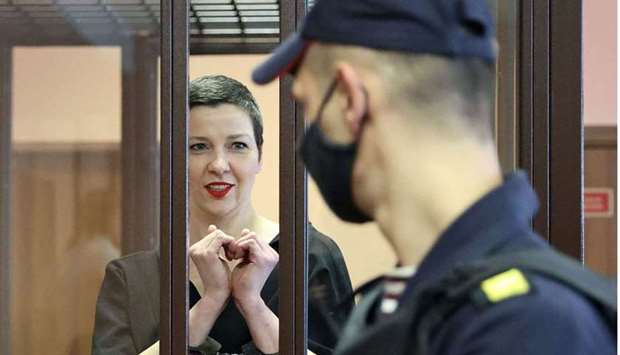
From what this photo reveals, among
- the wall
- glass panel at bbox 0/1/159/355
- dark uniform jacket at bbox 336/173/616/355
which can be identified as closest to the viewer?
dark uniform jacket at bbox 336/173/616/355

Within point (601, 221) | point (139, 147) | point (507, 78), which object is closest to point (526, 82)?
point (507, 78)

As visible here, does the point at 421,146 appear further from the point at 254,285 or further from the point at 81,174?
the point at 81,174

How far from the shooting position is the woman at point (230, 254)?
2160mm

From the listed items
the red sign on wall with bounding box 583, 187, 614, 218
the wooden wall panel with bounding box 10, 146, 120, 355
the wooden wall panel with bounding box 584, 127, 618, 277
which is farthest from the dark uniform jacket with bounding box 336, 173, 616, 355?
the red sign on wall with bounding box 583, 187, 614, 218

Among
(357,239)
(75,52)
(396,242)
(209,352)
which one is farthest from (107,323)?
(396,242)

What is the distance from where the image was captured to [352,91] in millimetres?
783

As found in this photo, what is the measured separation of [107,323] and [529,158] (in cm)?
91

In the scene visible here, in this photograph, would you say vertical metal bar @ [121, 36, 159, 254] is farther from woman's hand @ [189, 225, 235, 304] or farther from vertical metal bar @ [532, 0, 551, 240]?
vertical metal bar @ [532, 0, 551, 240]

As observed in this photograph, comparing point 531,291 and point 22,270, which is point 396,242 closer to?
point 531,291

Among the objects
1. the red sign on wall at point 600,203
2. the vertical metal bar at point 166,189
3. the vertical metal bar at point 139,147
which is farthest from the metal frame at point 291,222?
the red sign on wall at point 600,203

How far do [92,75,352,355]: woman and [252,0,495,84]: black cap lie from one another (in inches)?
54.9

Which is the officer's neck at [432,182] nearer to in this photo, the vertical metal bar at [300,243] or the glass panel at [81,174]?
the vertical metal bar at [300,243]

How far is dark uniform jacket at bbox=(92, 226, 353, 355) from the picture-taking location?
216 centimetres

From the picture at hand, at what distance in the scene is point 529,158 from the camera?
216cm
